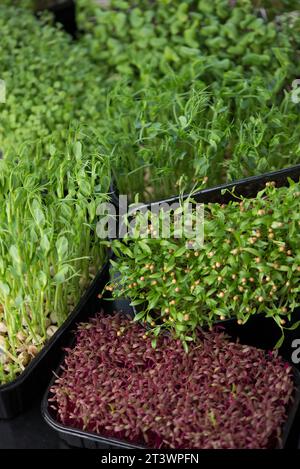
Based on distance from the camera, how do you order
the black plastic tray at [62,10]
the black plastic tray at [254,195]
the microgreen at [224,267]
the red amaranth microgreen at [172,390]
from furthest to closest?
the black plastic tray at [62,10] < the black plastic tray at [254,195] < the microgreen at [224,267] < the red amaranth microgreen at [172,390]

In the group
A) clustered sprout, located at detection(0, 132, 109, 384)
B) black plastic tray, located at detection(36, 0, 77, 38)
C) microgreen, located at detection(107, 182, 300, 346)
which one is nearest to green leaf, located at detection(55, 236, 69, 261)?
clustered sprout, located at detection(0, 132, 109, 384)

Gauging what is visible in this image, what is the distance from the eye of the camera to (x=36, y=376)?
152 cm

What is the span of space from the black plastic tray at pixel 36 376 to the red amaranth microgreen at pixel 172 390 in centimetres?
6

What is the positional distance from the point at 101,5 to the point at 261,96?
101 cm

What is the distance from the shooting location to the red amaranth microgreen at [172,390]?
1285mm

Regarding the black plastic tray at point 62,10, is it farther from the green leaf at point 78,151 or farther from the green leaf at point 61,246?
the green leaf at point 61,246

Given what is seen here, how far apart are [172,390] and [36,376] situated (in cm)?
34

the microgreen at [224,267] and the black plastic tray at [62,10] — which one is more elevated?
the black plastic tray at [62,10]

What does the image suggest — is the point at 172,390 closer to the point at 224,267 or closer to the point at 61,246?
the point at 224,267

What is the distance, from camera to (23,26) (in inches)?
98.7

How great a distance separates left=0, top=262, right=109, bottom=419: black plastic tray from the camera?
148 cm

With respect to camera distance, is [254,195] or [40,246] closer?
[40,246]

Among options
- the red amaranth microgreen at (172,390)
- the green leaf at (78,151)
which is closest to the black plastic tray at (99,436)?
the red amaranth microgreen at (172,390)

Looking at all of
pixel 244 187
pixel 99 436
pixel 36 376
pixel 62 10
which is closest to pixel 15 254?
pixel 36 376
